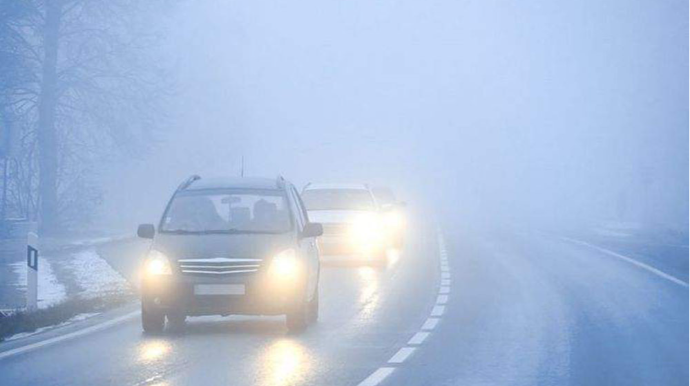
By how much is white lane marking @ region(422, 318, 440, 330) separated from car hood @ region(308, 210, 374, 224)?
12611mm

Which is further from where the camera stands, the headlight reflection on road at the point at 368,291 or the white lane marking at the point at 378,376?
the headlight reflection on road at the point at 368,291

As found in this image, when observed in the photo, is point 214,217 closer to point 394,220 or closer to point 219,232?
point 219,232

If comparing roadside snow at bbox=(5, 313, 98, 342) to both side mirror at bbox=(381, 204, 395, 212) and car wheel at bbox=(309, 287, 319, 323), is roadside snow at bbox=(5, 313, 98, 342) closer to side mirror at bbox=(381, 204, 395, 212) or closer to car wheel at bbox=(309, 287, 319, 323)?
car wheel at bbox=(309, 287, 319, 323)

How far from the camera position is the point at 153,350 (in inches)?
623

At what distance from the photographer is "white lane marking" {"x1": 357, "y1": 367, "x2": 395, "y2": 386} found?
1324cm

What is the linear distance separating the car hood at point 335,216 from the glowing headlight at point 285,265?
47.5 ft

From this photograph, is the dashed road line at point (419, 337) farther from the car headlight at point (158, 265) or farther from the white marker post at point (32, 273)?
the white marker post at point (32, 273)

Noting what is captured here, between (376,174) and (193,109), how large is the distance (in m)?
96.8

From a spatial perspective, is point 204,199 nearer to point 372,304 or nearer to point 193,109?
point 372,304

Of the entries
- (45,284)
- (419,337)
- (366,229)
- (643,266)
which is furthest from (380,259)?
(419,337)

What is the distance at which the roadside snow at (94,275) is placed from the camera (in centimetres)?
2402

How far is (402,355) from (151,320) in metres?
3.47

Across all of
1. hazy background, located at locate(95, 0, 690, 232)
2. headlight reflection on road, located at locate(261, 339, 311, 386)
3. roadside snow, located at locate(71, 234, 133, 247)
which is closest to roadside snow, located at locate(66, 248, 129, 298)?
roadside snow, located at locate(71, 234, 133, 247)

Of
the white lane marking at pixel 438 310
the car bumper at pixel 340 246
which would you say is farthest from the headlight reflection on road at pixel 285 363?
the car bumper at pixel 340 246
